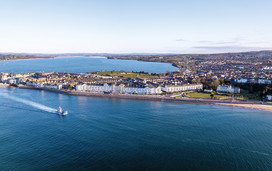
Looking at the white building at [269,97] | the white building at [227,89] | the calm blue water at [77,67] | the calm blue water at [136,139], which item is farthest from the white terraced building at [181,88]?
the calm blue water at [77,67]

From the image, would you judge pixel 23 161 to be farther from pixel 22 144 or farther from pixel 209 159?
pixel 209 159

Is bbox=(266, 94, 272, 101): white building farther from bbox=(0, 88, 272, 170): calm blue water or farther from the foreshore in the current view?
bbox=(0, 88, 272, 170): calm blue water

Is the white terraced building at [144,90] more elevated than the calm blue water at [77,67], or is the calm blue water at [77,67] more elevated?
the calm blue water at [77,67]

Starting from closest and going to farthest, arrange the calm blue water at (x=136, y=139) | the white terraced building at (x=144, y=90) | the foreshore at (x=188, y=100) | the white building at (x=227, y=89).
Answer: the calm blue water at (x=136, y=139) → the foreshore at (x=188, y=100) → the white terraced building at (x=144, y=90) → the white building at (x=227, y=89)

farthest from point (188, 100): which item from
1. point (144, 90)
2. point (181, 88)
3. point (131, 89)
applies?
point (131, 89)

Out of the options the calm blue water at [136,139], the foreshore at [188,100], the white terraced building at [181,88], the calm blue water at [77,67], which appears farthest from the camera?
the calm blue water at [77,67]

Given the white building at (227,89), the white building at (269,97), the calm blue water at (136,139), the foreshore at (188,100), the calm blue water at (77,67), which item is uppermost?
the calm blue water at (77,67)

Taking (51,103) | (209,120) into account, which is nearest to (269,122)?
(209,120)

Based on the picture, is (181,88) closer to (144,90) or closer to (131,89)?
(144,90)

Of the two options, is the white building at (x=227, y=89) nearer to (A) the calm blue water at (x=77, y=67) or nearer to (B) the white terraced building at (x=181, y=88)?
(B) the white terraced building at (x=181, y=88)

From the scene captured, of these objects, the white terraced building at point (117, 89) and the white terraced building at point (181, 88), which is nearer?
the white terraced building at point (117, 89)
